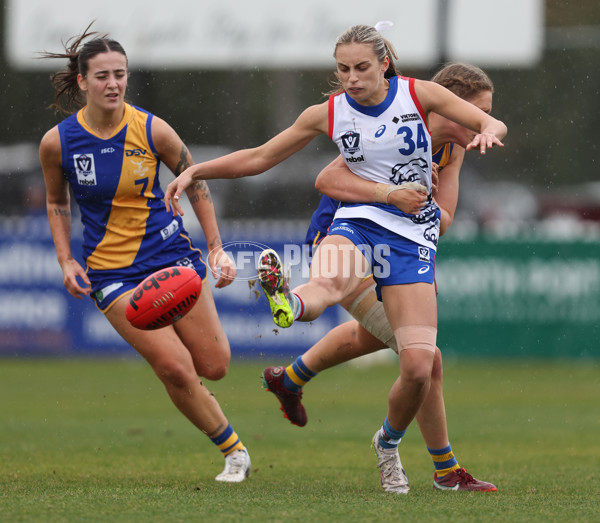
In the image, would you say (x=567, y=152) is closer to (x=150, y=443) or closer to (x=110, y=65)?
(x=150, y=443)

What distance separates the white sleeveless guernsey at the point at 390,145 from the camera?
543cm

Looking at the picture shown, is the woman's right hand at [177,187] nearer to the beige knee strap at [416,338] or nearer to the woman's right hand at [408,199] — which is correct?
the woman's right hand at [408,199]

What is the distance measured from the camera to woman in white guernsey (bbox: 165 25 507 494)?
532 cm

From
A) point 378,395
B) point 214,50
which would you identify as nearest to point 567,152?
point 214,50

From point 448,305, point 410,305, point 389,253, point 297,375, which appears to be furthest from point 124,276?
point 448,305

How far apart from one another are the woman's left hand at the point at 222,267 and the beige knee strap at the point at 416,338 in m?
0.97

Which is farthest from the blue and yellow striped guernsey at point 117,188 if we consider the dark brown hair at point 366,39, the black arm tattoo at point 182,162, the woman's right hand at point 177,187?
the dark brown hair at point 366,39

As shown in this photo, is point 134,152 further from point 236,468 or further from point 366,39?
point 236,468

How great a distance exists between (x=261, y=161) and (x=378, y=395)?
230 inches

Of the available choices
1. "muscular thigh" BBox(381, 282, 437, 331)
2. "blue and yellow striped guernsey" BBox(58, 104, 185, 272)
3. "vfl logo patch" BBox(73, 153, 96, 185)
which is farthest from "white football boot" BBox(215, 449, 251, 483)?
"vfl logo patch" BBox(73, 153, 96, 185)

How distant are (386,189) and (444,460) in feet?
4.88

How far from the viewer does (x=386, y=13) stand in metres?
20.4

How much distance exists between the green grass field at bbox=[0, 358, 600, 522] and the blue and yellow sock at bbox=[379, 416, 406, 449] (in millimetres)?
248

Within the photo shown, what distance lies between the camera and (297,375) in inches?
257
